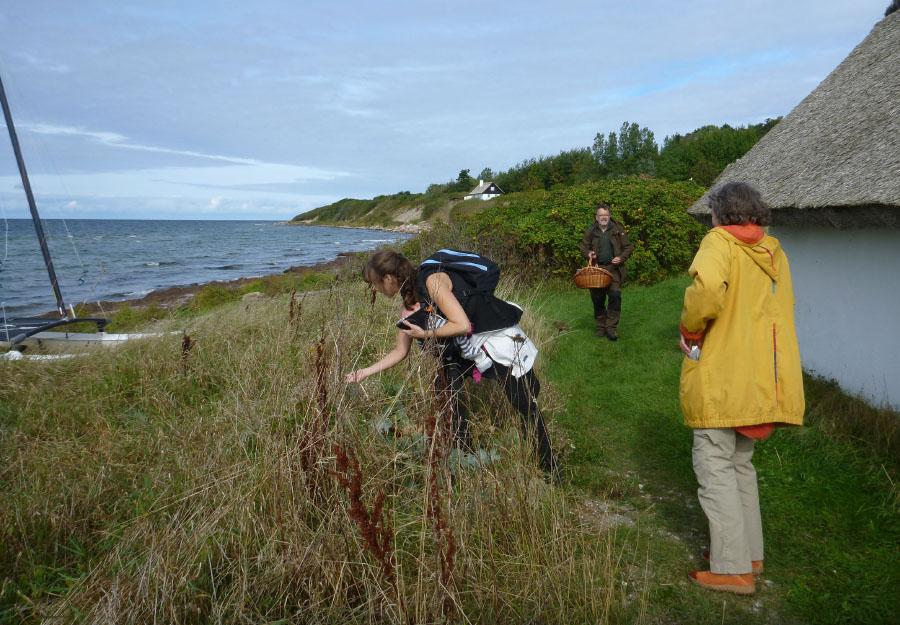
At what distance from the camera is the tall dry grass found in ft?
7.90

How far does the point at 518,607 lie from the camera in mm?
2525

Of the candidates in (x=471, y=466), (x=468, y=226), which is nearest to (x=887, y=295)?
(x=471, y=466)

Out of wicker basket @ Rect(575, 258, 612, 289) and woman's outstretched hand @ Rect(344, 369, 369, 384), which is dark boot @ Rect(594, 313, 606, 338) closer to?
wicker basket @ Rect(575, 258, 612, 289)

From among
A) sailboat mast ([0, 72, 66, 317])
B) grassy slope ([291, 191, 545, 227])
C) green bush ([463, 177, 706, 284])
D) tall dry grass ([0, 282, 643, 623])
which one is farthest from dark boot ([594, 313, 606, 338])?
grassy slope ([291, 191, 545, 227])

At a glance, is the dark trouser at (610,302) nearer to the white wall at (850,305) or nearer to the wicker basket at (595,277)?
the wicker basket at (595,277)

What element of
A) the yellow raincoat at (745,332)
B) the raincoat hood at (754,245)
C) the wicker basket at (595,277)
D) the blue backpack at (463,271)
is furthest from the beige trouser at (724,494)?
the wicker basket at (595,277)

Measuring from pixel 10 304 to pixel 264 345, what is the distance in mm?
17323

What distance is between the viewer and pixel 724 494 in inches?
114

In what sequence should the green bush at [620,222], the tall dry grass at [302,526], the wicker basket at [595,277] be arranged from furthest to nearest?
the green bush at [620,222], the wicker basket at [595,277], the tall dry grass at [302,526]

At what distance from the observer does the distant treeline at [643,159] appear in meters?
54.5

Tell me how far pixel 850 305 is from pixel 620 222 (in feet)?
26.7

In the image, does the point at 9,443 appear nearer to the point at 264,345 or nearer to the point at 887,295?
the point at 264,345

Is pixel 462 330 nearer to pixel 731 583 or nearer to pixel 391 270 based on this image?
pixel 391 270

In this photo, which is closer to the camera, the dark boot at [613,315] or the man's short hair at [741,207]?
the man's short hair at [741,207]
